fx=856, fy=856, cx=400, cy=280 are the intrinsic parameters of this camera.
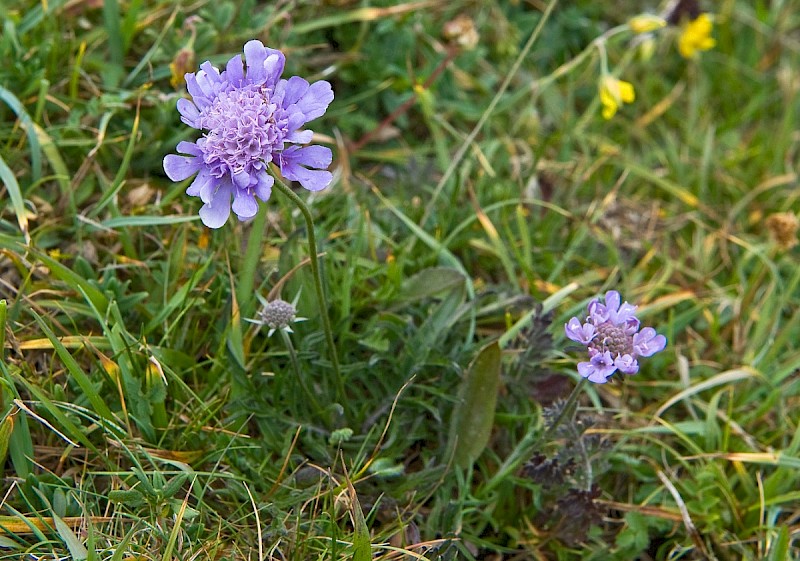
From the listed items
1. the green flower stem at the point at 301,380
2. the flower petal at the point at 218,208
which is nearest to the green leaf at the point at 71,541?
the green flower stem at the point at 301,380

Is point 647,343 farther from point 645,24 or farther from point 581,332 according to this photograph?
point 645,24

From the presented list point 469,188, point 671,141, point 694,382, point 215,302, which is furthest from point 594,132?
point 215,302

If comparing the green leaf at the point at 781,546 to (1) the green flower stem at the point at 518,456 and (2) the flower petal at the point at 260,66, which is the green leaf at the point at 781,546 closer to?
(1) the green flower stem at the point at 518,456

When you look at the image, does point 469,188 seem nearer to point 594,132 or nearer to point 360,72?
point 360,72

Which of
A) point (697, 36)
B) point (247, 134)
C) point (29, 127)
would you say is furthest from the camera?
point (697, 36)

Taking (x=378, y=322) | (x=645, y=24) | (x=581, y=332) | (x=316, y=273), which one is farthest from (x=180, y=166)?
(x=645, y=24)

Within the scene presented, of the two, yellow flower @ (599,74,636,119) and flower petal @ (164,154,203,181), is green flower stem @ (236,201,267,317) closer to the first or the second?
flower petal @ (164,154,203,181)

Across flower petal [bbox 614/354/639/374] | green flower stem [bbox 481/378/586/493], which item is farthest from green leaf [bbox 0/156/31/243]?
flower petal [bbox 614/354/639/374]
